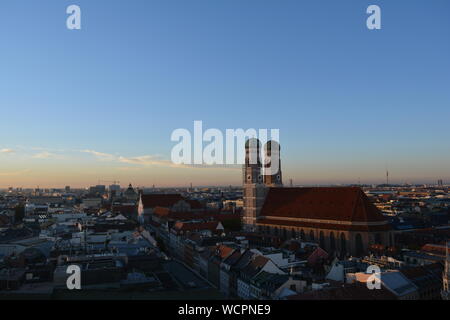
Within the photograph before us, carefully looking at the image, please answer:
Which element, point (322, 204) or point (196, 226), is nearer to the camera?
point (322, 204)

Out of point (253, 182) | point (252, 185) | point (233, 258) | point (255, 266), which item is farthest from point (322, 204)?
point (255, 266)

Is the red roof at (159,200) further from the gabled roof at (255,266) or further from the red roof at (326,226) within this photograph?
the gabled roof at (255,266)

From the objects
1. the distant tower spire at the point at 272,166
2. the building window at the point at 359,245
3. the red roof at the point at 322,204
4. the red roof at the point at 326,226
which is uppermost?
the distant tower spire at the point at 272,166

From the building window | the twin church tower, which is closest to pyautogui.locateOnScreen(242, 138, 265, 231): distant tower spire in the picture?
A: the twin church tower

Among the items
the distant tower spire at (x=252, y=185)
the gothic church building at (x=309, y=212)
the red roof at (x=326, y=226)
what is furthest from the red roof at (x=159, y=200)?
the red roof at (x=326, y=226)

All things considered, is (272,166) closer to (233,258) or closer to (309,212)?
(309,212)

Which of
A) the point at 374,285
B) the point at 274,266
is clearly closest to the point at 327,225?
the point at 274,266
